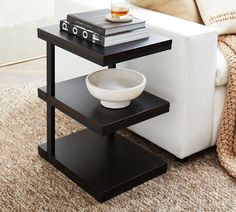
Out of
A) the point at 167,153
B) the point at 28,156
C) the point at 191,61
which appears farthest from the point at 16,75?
the point at 191,61

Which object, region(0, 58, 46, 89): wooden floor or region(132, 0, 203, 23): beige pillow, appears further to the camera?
region(0, 58, 46, 89): wooden floor

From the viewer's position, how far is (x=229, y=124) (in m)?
2.34

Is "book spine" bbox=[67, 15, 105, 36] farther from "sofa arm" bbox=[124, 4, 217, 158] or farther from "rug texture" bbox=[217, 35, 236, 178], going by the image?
"rug texture" bbox=[217, 35, 236, 178]

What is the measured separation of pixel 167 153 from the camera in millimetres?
2449

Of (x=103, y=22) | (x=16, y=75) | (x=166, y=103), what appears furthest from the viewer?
(x=16, y=75)

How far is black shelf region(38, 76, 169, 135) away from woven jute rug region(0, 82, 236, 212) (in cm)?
30

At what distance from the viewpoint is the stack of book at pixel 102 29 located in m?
1.96

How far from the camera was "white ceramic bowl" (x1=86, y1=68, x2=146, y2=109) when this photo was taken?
204 centimetres

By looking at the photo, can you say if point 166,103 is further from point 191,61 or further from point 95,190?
point 95,190

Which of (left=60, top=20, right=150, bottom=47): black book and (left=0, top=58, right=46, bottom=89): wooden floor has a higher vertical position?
(left=60, top=20, right=150, bottom=47): black book

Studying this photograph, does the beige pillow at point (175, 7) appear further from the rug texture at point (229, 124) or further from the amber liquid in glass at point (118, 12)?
the amber liquid in glass at point (118, 12)

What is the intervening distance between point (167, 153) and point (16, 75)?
1297 mm

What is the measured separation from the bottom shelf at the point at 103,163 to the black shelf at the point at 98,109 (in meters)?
0.25

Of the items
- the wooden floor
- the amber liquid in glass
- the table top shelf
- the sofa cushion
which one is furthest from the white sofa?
the wooden floor
